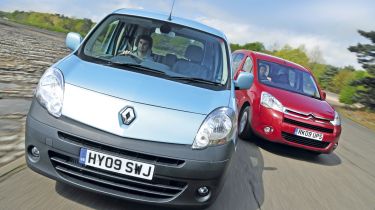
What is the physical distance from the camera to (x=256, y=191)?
5008 mm

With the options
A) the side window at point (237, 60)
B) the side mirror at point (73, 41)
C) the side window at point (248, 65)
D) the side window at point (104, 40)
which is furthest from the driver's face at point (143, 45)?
the side window at point (237, 60)

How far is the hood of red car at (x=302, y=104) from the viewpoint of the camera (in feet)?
24.9

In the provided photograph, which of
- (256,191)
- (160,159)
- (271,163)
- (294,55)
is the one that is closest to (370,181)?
(271,163)

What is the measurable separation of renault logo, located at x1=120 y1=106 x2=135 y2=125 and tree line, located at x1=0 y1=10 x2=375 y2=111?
10.0 ft

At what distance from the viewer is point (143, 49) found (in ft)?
15.8

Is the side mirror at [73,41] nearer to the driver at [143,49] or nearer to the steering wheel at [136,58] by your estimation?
the driver at [143,49]

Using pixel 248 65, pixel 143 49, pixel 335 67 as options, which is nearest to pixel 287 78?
pixel 248 65

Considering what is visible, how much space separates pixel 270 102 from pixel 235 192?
3174 mm

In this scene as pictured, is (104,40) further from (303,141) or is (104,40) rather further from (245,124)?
(303,141)

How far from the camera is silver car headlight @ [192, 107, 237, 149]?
11.4ft

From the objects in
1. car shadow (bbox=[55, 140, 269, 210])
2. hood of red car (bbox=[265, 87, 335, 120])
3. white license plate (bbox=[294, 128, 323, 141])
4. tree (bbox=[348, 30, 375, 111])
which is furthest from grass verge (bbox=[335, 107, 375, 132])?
car shadow (bbox=[55, 140, 269, 210])

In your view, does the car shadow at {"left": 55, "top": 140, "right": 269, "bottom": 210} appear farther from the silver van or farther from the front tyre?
the front tyre

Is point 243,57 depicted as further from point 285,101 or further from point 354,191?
point 354,191

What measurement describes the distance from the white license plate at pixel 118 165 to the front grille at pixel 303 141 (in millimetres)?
4559
